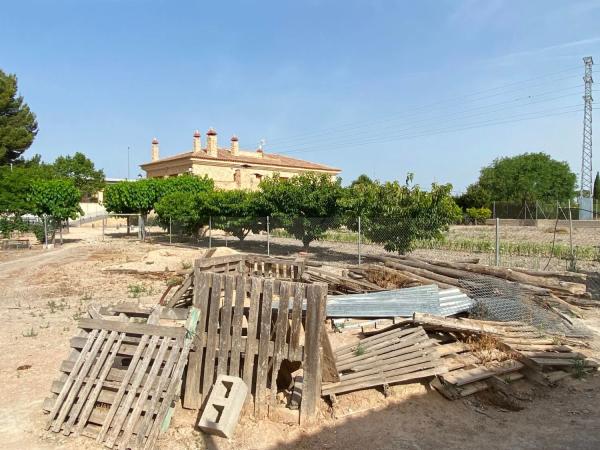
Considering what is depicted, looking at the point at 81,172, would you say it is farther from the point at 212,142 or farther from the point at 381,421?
the point at 381,421

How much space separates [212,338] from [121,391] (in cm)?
102

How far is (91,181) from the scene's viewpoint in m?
61.7

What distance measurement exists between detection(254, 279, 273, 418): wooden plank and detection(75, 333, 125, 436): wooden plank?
147 centimetres

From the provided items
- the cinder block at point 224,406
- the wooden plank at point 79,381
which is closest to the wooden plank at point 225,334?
the cinder block at point 224,406

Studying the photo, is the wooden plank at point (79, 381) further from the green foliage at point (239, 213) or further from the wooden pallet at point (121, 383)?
the green foliage at point (239, 213)

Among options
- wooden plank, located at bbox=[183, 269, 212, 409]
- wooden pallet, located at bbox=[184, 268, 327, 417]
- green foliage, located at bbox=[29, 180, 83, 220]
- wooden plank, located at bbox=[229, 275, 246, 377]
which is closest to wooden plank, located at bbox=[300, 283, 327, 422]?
wooden pallet, located at bbox=[184, 268, 327, 417]

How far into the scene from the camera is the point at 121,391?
4.59 meters

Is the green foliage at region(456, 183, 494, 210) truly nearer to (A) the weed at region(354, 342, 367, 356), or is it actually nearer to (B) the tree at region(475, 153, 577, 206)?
(B) the tree at region(475, 153, 577, 206)

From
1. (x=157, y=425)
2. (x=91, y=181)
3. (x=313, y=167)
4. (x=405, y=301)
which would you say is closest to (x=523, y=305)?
(x=405, y=301)

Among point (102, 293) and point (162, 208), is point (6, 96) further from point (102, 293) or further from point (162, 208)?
point (102, 293)

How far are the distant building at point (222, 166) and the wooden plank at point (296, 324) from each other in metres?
35.4

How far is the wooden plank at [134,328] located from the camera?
4.83 m

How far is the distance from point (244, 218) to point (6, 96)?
40.2 metres

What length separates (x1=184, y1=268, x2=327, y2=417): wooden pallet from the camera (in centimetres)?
486
